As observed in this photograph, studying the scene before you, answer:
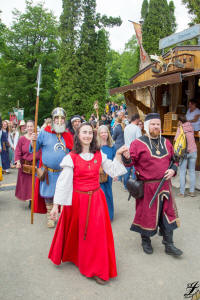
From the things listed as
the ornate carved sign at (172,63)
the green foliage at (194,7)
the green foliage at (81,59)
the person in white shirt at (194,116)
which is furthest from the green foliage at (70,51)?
the person in white shirt at (194,116)

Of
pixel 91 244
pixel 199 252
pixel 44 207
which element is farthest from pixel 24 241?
pixel 199 252

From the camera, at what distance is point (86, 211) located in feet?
9.93

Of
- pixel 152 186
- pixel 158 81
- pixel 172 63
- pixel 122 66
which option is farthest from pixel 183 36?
pixel 122 66

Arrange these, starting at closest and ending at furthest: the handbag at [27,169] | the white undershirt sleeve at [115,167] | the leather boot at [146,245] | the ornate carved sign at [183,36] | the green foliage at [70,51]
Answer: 1. the white undershirt sleeve at [115,167]
2. the leather boot at [146,245]
3. the handbag at [27,169]
4. the ornate carved sign at [183,36]
5. the green foliage at [70,51]

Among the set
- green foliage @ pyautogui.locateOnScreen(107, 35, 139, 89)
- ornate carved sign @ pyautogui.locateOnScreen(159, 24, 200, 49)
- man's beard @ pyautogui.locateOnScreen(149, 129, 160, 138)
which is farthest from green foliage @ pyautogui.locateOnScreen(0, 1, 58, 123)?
man's beard @ pyautogui.locateOnScreen(149, 129, 160, 138)

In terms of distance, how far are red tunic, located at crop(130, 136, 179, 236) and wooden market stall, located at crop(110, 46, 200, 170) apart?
3967 mm

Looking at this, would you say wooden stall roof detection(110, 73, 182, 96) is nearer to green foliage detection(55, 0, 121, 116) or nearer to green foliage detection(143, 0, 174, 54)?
green foliage detection(55, 0, 121, 116)

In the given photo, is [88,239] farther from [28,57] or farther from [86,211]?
[28,57]

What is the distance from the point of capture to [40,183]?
15.3 feet

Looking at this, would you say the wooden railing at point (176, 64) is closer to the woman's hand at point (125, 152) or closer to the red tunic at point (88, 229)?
the woman's hand at point (125, 152)

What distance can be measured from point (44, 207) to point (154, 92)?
6568 millimetres

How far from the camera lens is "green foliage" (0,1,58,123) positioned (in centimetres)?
2656

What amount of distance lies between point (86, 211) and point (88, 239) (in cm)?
31

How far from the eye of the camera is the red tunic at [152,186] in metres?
3.43
